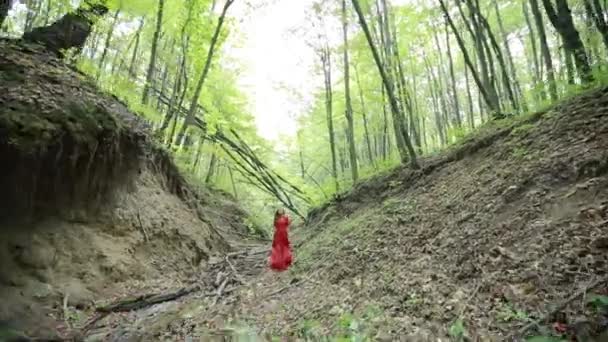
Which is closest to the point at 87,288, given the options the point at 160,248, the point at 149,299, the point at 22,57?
the point at 149,299

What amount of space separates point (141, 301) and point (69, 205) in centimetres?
227

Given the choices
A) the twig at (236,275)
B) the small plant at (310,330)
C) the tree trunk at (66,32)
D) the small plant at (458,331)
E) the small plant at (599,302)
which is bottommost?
the small plant at (310,330)

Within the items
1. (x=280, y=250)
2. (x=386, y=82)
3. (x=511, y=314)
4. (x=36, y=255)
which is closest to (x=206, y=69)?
(x=386, y=82)

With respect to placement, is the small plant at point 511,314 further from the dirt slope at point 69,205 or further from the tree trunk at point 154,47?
the tree trunk at point 154,47

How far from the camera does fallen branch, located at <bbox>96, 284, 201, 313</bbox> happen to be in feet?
21.5

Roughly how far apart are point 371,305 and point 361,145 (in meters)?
22.5

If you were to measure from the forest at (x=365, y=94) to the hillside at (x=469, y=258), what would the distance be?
0.20 feet

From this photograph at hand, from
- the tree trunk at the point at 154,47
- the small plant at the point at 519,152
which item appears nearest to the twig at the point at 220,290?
the small plant at the point at 519,152

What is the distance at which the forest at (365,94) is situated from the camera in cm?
655

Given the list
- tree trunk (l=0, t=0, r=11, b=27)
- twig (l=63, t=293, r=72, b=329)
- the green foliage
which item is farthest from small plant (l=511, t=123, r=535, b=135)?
tree trunk (l=0, t=0, r=11, b=27)

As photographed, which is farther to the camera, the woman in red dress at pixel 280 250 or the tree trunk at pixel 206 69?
the tree trunk at pixel 206 69

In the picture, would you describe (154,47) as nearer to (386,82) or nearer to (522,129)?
(386,82)

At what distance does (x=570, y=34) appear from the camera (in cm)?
713

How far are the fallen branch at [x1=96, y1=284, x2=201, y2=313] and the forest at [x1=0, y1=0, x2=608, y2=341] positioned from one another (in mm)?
777
